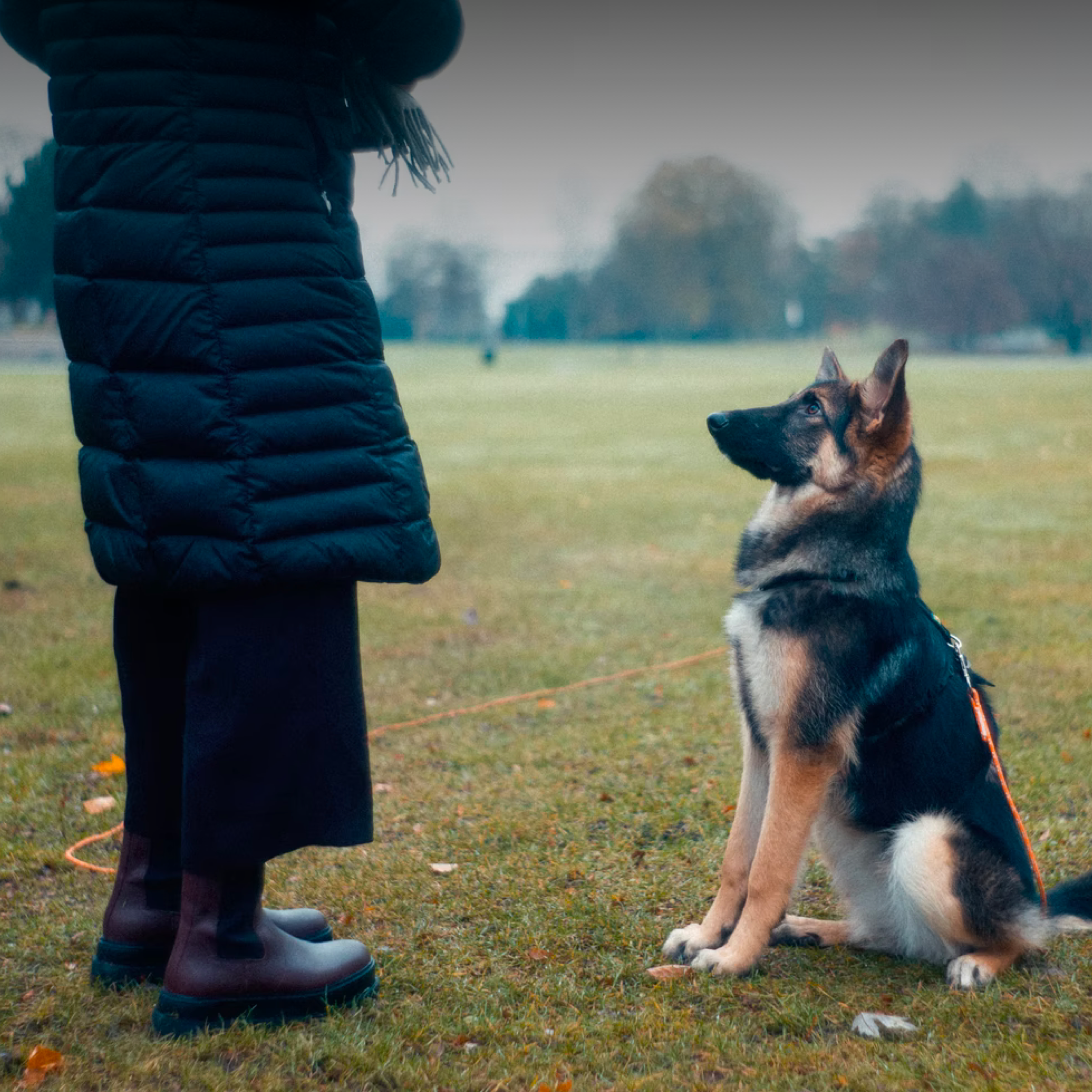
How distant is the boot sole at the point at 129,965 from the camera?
2857mm

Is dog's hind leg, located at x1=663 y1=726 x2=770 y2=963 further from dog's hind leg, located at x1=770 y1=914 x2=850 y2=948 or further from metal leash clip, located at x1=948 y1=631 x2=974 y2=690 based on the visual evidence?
metal leash clip, located at x1=948 y1=631 x2=974 y2=690

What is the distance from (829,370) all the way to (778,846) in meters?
1.48

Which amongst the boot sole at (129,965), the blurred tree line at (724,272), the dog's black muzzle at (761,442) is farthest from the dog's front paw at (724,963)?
the blurred tree line at (724,272)

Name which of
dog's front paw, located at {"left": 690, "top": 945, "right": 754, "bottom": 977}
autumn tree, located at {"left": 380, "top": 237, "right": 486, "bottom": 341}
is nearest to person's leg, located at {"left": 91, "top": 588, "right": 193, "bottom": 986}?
dog's front paw, located at {"left": 690, "top": 945, "right": 754, "bottom": 977}

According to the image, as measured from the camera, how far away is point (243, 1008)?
8.68 ft

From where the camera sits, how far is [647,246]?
295 ft

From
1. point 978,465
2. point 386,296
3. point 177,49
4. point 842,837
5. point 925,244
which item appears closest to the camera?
point 177,49

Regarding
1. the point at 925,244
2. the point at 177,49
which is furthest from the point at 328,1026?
the point at 925,244

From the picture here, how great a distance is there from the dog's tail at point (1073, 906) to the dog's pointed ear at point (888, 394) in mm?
1390

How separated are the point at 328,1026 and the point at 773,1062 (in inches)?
41.8

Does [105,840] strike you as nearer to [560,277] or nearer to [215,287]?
[215,287]

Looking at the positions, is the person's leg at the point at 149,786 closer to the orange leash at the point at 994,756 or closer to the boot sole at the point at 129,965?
the boot sole at the point at 129,965

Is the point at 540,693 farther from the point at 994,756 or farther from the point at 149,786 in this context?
the point at 149,786

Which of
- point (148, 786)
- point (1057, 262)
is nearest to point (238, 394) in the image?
point (148, 786)
